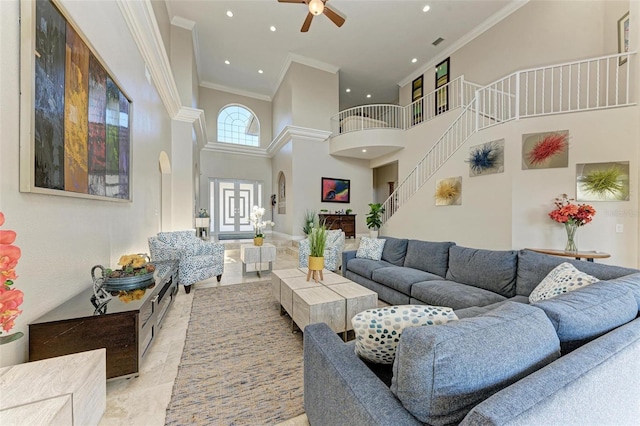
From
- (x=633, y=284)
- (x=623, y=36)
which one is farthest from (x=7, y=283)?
(x=623, y=36)

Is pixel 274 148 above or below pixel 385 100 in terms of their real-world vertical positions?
below

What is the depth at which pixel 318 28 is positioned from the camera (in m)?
5.98

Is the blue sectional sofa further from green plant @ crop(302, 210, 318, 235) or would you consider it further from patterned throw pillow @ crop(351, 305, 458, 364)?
green plant @ crop(302, 210, 318, 235)

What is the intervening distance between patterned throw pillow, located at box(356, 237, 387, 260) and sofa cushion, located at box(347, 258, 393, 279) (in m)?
0.10

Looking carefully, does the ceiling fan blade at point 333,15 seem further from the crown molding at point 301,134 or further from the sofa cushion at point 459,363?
the sofa cushion at point 459,363

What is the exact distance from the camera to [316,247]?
2451mm

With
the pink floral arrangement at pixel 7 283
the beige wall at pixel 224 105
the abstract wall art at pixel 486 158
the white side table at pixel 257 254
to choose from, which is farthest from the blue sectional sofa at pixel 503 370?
the beige wall at pixel 224 105

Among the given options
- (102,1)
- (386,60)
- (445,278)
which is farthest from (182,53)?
(445,278)

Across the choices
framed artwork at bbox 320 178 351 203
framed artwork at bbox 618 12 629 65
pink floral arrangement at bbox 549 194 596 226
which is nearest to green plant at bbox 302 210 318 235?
framed artwork at bbox 320 178 351 203

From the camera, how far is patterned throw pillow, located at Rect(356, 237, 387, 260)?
12.5ft

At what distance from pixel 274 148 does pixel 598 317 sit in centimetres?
864

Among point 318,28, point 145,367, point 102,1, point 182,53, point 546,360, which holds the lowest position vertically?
point 145,367

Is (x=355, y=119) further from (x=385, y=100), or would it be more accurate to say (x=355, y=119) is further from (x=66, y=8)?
(x=66, y=8)

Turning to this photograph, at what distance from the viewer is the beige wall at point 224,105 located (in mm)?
8539
